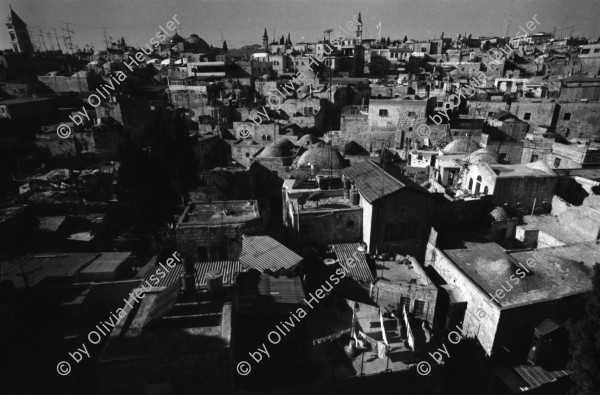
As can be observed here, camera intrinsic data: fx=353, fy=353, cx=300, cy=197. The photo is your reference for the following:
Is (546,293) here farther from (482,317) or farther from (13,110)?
(13,110)

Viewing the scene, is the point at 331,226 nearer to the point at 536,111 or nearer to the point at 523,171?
the point at 523,171

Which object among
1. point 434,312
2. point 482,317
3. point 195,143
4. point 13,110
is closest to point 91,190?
point 195,143

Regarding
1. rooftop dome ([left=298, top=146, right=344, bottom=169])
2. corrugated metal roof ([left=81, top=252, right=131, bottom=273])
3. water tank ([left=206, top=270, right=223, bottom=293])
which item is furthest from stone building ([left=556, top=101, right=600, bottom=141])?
corrugated metal roof ([left=81, top=252, right=131, bottom=273])

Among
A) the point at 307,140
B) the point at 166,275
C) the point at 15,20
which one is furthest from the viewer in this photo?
the point at 15,20

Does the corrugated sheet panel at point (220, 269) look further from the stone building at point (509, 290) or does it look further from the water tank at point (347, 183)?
the stone building at point (509, 290)

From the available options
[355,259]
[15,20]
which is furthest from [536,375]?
[15,20]

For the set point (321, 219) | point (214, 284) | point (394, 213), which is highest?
point (394, 213)
